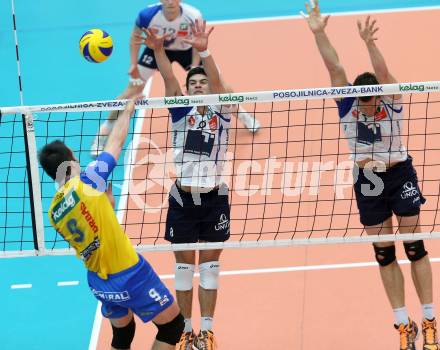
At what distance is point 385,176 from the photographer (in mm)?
8695

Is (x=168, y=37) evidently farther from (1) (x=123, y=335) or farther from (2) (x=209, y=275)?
(1) (x=123, y=335)

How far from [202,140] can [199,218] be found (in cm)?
71

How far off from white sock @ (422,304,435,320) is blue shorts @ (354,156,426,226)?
84 cm

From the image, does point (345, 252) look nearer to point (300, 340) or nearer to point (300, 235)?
point (300, 235)

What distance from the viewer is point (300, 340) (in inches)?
370

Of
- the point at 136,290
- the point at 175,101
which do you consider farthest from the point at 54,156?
the point at 175,101

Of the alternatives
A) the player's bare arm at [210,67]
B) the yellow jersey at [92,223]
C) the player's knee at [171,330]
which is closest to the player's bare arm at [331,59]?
the player's bare arm at [210,67]

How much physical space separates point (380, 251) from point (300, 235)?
7.25 feet

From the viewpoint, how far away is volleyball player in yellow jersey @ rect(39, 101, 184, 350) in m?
7.42

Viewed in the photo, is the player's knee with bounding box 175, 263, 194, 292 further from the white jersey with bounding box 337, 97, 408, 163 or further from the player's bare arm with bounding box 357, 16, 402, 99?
the player's bare arm with bounding box 357, 16, 402, 99

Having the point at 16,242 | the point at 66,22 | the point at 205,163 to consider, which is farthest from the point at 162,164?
the point at 66,22

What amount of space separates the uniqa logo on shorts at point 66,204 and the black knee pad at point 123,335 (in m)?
1.28

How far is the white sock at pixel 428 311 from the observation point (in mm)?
8719

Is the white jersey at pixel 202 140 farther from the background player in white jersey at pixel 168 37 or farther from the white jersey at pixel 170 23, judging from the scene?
the white jersey at pixel 170 23
